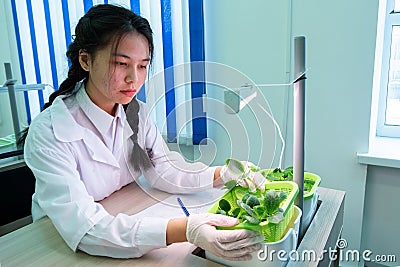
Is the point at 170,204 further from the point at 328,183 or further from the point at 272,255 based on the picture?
the point at 328,183

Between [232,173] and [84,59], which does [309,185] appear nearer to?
[232,173]

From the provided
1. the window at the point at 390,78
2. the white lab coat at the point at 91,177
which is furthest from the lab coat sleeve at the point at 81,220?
the window at the point at 390,78

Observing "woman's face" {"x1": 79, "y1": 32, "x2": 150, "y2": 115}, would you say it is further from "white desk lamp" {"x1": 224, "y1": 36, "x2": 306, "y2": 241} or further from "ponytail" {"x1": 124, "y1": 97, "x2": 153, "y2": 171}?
"white desk lamp" {"x1": 224, "y1": 36, "x2": 306, "y2": 241}

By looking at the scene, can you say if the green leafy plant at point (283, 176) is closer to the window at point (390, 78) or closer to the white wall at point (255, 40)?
the white wall at point (255, 40)

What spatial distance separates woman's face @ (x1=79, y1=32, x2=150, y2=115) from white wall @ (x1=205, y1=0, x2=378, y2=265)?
87 cm

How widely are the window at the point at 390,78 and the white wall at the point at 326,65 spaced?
0.83 ft

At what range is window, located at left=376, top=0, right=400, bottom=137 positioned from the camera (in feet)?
5.24

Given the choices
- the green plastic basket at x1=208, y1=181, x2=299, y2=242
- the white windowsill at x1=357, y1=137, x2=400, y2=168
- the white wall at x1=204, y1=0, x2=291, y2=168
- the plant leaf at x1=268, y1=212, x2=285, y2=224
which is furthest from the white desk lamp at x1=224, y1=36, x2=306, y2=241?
the white windowsill at x1=357, y1=137, x2=400, y2=168

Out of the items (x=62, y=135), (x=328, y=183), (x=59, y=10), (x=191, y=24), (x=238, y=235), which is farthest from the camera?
(x=59, y=10)

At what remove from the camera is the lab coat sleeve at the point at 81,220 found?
30.1 inches

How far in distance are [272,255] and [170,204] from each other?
43 centimetres

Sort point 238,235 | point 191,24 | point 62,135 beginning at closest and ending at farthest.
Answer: point 238,235, point 62,135, point 191,24

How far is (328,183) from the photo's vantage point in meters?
1.65

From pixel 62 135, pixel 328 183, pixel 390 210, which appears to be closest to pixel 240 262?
pixel 62 135
